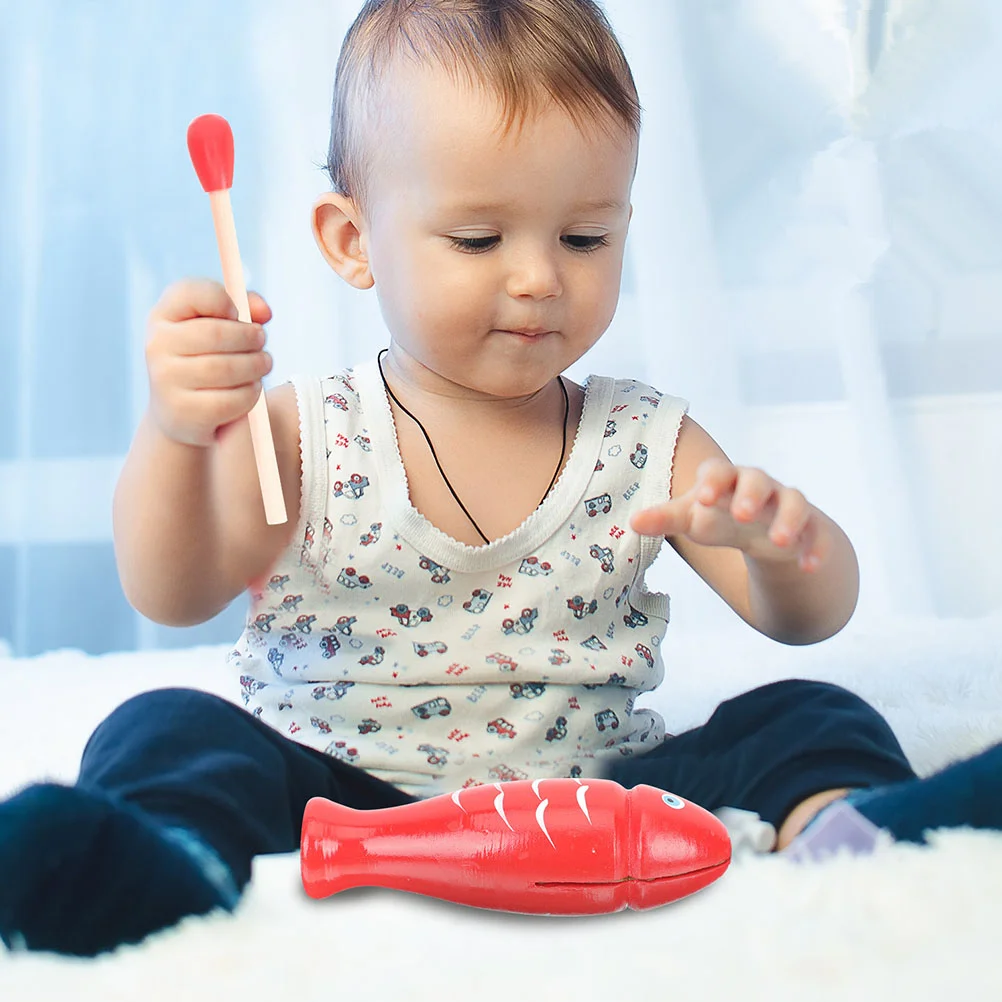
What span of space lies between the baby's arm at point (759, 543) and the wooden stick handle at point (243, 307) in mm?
170

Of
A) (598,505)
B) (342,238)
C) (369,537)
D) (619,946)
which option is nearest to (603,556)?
(598,505)

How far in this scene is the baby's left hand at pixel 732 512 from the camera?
534mm

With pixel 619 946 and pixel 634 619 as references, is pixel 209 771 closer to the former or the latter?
pixel 619 946

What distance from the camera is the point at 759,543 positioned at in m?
0.59

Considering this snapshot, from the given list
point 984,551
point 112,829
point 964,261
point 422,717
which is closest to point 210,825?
point 112,829

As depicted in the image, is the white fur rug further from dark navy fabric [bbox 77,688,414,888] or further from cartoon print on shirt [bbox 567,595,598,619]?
cartoon print on shirt [bbox 567,595,598,619]

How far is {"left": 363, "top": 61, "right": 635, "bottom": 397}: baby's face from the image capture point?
25.7 inches

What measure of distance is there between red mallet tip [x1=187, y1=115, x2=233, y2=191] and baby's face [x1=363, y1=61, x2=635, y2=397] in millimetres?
145

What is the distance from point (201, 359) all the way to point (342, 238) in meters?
0.24

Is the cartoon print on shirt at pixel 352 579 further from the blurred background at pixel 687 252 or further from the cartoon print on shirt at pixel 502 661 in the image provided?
the blurred background at pixel 687 252

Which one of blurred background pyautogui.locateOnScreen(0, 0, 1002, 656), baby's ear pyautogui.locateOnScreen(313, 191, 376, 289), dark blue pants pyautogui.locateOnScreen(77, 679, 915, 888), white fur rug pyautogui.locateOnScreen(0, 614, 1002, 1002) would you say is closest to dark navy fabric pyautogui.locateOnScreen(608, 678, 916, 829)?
dark blue pants pyautogui.locateOnScreen(77, 679, 915, 888)

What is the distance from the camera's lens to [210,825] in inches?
21.0

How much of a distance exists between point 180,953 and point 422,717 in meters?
0.32

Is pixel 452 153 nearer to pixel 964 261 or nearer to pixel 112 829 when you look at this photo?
pixel 112 829
